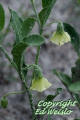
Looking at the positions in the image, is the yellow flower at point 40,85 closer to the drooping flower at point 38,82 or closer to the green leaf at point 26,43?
the drooping flower at point 38,82

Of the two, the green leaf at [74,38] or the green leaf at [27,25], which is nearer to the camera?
the green leaf at [27,25]

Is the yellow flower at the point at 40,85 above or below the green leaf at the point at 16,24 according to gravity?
below

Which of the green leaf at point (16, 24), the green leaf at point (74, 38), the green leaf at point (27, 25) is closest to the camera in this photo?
the green leaf at point (27, 25)

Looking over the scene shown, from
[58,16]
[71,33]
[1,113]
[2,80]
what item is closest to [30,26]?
[71,33]

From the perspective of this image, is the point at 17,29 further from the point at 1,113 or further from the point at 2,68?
the point at 2,68

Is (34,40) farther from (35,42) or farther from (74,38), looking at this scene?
(74,38)

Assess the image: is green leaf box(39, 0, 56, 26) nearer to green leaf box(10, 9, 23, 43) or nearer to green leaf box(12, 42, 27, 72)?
green leaf box(10, 9, 23, 43)

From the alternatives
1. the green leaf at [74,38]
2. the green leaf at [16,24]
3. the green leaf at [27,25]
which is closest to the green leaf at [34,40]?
the green leaf at [27,25]

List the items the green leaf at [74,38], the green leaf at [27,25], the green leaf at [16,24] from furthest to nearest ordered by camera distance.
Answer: the green leaf at [74,38]
the green leaf at [16,24]
the green leaf at [27,25]

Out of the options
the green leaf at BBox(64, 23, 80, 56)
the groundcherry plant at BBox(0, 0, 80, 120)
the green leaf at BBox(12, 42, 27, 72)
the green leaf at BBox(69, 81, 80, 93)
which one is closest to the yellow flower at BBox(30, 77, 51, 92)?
the groundcherry plant at BBox(0, 0, 80, 120)
